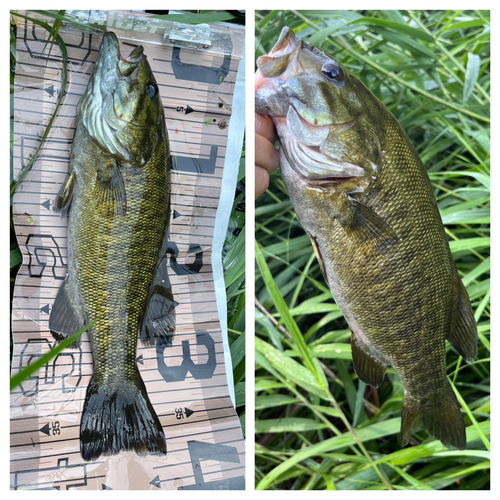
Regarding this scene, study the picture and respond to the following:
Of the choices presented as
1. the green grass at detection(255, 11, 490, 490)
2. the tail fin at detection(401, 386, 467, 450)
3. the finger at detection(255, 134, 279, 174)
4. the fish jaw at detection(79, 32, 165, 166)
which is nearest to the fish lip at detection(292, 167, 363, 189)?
the finger at detection(255, 134, 279, 174)

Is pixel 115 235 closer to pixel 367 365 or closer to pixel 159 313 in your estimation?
pixel 159 313

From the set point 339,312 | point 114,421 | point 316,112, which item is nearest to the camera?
point 316,112

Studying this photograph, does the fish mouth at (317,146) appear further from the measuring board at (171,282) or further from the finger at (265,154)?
the measuring board at (171,282)

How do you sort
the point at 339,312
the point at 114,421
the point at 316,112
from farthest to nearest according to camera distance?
the point at 339,312, the point at 114,421, the point at 316,112

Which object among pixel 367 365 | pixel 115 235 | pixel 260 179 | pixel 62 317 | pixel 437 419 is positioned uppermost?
pixel 260 179

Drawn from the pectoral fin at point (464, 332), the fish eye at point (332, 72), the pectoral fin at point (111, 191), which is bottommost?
the pectoral fin at point (464, 332)

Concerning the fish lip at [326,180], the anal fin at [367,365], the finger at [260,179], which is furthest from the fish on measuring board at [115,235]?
the anal fin at [367,365]

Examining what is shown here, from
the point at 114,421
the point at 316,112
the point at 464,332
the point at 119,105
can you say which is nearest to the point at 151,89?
the point at 119,105
